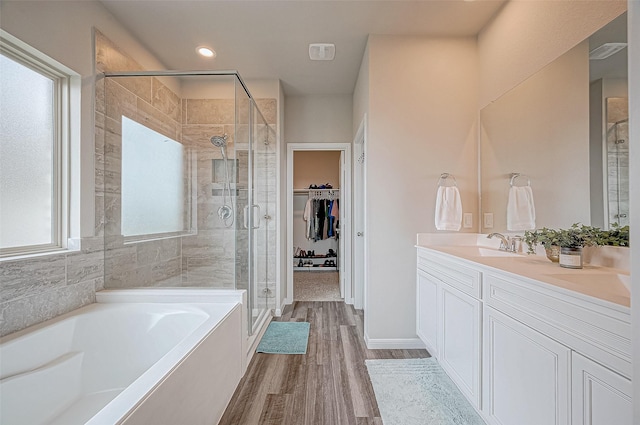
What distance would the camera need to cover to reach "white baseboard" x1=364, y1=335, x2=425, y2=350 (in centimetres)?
244

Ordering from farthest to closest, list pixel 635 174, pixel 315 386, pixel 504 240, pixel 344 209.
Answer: pixel 344 209 → pixel 504 240 → pixel 315 386 → pixel 635 174

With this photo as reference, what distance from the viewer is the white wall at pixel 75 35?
1.50m

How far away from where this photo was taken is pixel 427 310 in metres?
2.17

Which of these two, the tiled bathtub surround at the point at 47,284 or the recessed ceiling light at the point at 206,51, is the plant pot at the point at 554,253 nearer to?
the tiled bathtub surround at the point at 47,284

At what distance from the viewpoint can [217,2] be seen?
210 centimetres

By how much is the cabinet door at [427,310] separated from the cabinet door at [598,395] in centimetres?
108

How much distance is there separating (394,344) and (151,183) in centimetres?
247

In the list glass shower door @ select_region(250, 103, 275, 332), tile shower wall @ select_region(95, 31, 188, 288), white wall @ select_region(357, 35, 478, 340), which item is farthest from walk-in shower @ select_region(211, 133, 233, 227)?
white wall @ select_region(357, 35, 478, 340)

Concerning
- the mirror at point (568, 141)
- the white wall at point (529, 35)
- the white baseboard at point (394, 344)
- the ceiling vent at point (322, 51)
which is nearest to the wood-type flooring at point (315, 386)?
the white baseboard at point (394, 344)

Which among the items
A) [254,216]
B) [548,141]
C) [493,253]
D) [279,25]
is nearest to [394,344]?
[493,253]

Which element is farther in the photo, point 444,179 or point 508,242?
point 444,179

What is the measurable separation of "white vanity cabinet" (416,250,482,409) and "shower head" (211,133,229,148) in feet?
6.41

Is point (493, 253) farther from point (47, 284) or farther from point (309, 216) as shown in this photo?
point (309, 216)

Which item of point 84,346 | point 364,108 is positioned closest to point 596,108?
point 364,108
